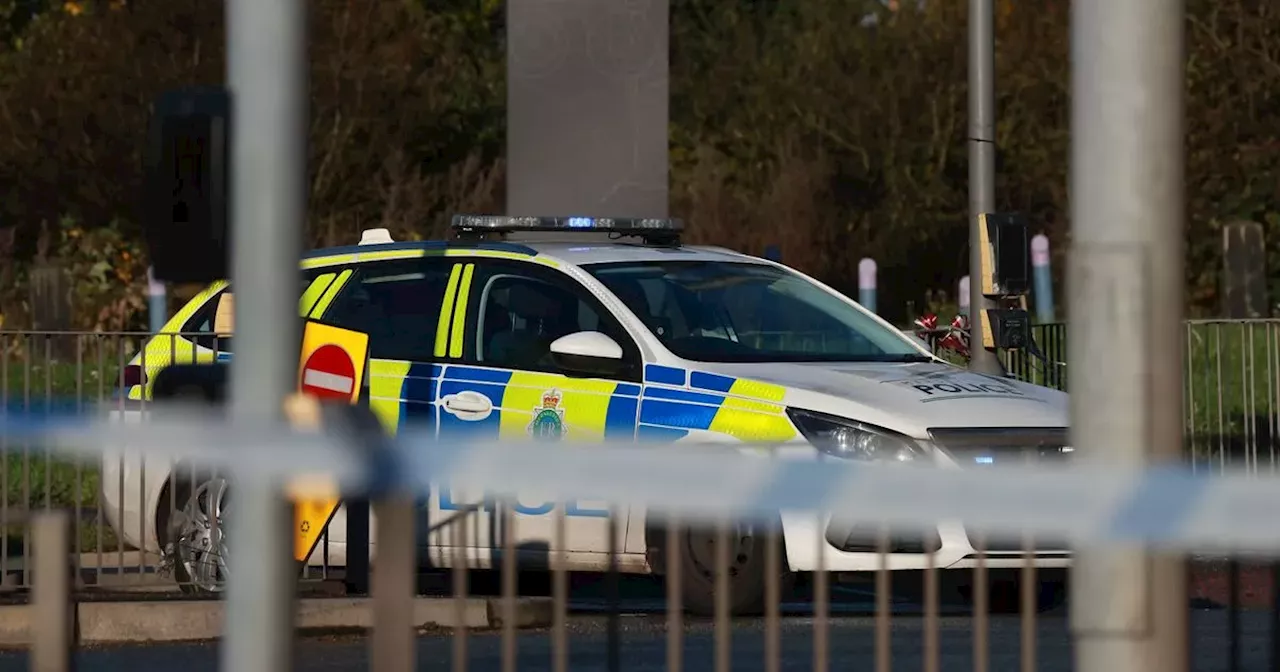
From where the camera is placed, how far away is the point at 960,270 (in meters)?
36.6

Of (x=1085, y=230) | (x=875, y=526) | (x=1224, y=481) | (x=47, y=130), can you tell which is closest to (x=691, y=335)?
(x=875, y=526)

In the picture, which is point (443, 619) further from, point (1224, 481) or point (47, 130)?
point (47, 130)

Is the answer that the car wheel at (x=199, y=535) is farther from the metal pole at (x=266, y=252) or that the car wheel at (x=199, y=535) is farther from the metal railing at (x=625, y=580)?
the metal pole at (x=266, y=252)

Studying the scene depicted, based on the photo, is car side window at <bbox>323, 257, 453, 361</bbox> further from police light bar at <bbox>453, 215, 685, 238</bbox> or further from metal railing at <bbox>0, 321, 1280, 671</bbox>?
police light bar at <bbox>453, 215, 685, 238</bbox>

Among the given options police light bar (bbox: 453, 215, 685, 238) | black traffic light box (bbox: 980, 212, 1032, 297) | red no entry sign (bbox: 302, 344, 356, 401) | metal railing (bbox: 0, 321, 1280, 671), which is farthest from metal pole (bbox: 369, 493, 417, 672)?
black traffic light box (bbox: 980, 212, 1032, 297)

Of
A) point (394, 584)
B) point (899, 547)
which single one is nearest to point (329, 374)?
point (899, 547)

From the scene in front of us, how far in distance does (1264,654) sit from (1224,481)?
3.32 metres

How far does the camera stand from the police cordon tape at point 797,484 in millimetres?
3814

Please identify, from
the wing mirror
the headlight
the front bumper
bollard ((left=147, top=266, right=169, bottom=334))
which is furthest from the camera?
bollard ((left=147, top=266, right=169, bottom=334))

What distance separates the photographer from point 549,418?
10.3m

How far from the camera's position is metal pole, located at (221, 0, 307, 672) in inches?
193

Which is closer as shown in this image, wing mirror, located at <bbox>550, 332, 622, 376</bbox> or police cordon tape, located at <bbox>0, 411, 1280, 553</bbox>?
police cordon tape, located at <bbox>0, 411, 1280, 553</bbox>

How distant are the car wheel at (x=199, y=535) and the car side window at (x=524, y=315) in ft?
3.75

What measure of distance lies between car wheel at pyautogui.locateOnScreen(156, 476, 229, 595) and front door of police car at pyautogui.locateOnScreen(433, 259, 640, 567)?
0.95 m
